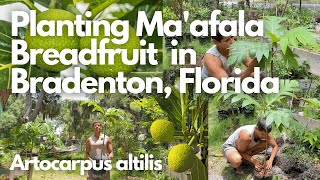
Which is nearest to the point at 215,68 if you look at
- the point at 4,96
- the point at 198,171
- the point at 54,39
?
the point at 198,171

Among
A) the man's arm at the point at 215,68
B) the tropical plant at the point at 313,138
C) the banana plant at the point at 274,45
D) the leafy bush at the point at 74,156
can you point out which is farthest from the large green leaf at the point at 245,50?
the leafy bush at the point at 74,156

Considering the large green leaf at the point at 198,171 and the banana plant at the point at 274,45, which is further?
the large green leaf at the point at 198,171

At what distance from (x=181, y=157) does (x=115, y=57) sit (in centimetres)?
59

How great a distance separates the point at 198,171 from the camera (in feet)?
8.50

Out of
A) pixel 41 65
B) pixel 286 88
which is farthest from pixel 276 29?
pixel 41 65

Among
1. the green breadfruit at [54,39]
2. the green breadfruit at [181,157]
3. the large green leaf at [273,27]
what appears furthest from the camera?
the green breadfruit at [181,157]

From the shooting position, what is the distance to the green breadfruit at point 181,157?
257 cm

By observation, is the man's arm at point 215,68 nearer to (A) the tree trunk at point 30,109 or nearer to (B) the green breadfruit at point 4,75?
(A) the tree trunk at point 30,109

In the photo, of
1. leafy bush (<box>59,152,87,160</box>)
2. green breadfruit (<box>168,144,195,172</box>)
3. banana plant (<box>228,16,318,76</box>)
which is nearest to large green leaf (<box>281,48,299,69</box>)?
banana plant (<box>228,16,318,76</box>)

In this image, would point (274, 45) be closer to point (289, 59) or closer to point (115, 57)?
point (289, 59)

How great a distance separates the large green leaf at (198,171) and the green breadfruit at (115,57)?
554 mm

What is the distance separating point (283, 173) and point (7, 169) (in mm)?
1335

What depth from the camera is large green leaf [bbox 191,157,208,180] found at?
2586 mm

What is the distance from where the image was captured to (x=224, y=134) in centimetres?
259
